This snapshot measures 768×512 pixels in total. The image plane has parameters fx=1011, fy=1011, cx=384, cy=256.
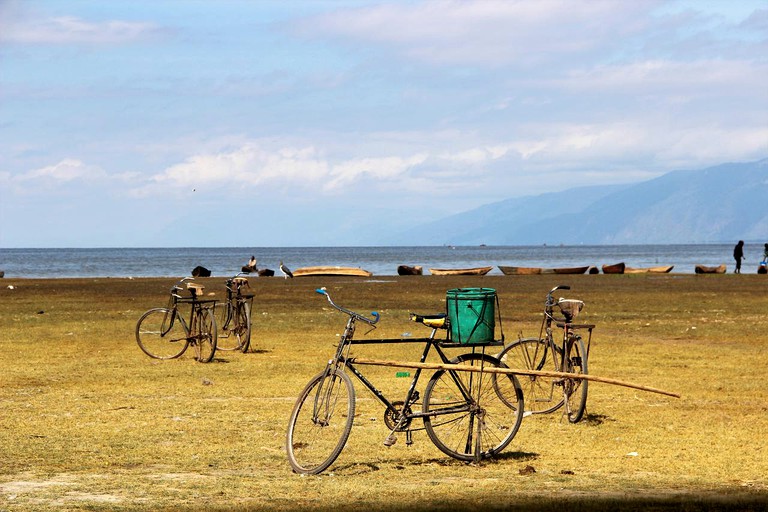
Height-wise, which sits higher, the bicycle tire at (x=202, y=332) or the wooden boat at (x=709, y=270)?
the wooden boat at (x=709, y=270)

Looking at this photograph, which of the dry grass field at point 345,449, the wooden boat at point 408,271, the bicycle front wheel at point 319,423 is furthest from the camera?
the wooden boat at point 408,271

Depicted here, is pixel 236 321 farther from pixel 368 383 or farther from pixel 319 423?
pixel 368 383

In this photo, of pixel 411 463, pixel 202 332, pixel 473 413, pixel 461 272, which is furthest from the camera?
pixel 461 272

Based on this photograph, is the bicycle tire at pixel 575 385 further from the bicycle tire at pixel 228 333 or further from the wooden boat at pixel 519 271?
the wooden boat at pixel 519 271

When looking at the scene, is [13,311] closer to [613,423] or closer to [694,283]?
[613,423]

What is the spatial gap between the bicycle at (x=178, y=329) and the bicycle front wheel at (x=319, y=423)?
8781mm

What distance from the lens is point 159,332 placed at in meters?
21.6

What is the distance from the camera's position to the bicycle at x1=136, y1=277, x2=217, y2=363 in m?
20.2

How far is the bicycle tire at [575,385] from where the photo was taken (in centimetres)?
1310

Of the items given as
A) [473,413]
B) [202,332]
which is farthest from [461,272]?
[473,413]

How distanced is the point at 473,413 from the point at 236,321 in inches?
451

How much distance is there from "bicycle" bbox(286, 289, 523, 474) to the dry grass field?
236 millimetres

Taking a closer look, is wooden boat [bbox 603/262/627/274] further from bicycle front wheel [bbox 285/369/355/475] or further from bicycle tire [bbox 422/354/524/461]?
bicycle front wheel [bbox 285/369/355/475]

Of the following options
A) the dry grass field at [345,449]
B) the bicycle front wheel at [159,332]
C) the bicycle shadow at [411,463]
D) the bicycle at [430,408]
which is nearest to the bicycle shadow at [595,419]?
the dry grass field at [345,449]
